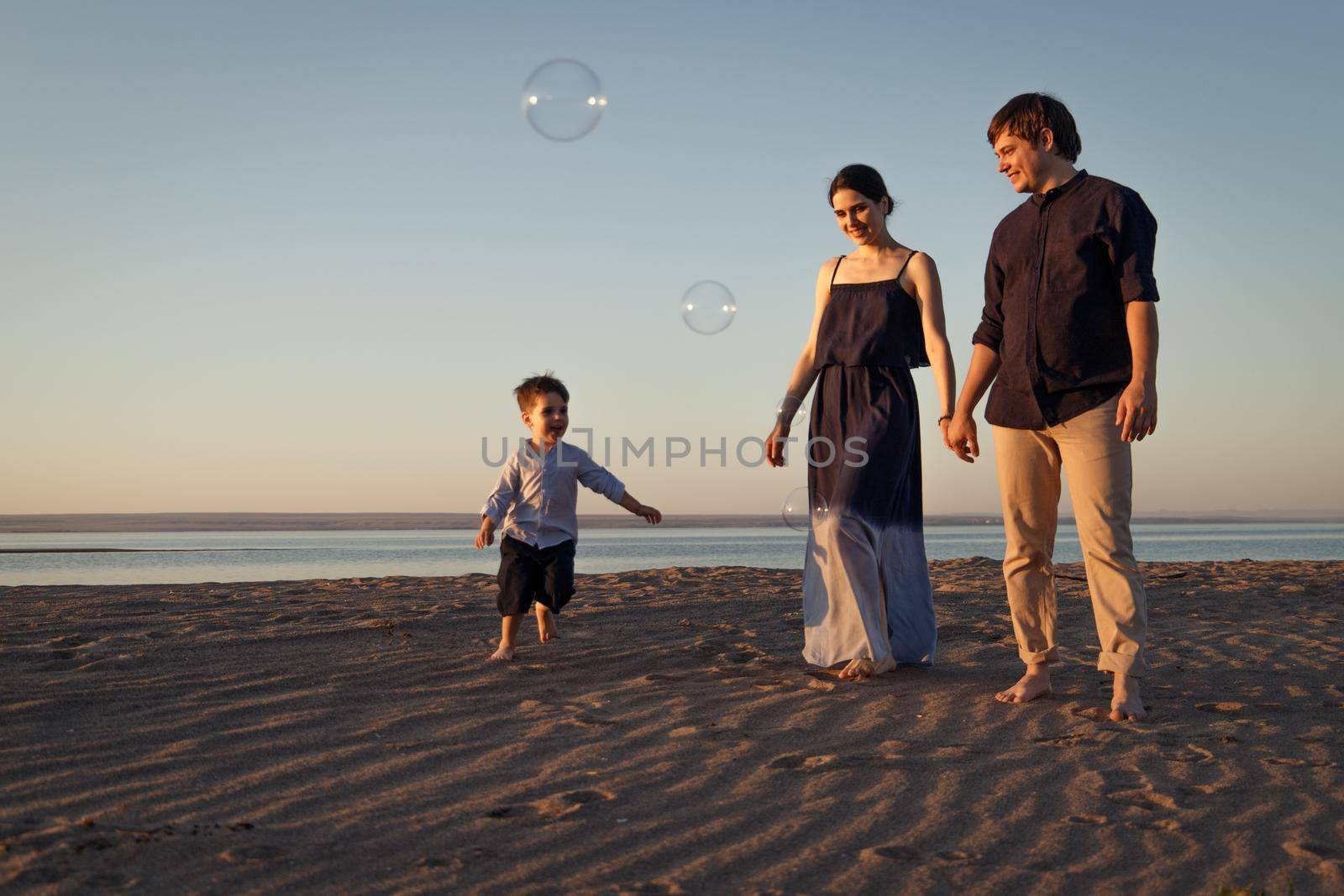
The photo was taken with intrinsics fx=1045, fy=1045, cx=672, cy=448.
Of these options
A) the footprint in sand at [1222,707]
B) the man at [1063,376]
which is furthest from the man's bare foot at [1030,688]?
the footprint in sand at [1222,707]

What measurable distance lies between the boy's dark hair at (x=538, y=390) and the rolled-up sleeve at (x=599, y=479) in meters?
0.39

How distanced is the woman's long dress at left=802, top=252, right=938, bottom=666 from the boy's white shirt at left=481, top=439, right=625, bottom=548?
135 centimetres

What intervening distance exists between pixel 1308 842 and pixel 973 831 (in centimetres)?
78

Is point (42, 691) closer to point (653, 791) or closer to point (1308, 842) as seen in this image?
point (653, 791)

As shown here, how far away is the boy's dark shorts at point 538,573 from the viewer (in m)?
5.52

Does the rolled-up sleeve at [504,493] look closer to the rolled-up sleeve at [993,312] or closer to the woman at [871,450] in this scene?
the woman at [871,450]

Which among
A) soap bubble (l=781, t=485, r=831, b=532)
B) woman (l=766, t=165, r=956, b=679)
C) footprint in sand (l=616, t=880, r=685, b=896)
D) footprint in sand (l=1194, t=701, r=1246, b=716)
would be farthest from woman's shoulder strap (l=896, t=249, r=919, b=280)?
footprint in sand (l=616, t=880, r=685, b=896)

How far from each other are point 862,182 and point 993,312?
0.97 metres

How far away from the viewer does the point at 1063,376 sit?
12.7 feet

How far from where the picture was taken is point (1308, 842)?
248 centimetres

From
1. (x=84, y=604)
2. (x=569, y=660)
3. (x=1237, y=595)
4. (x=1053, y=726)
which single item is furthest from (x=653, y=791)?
(x=1237, y=595)

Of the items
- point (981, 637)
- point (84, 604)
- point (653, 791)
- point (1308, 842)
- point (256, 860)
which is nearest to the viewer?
point (256, 860)

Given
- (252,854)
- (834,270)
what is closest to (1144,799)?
(252,854)

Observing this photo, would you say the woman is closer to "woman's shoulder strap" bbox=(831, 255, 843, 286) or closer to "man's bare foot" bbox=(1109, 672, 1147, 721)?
"woman's shoulder strap" bbox=(831, 255, 843, 286)
